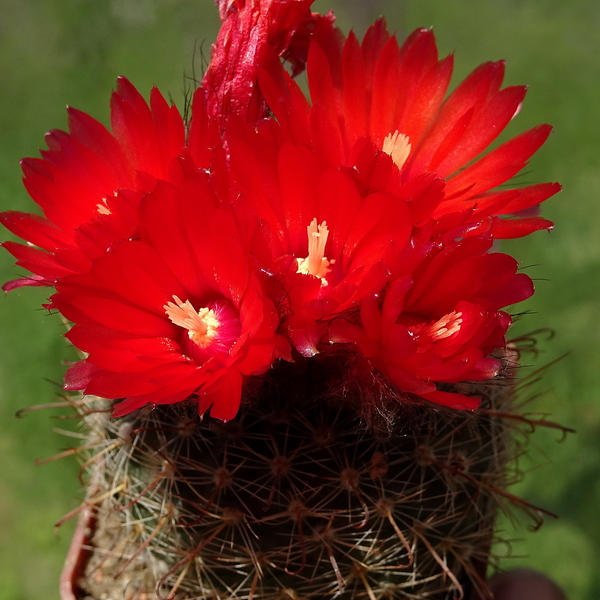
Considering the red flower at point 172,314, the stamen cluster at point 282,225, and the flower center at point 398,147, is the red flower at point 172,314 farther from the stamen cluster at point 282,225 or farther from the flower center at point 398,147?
the flower center at point 398,147

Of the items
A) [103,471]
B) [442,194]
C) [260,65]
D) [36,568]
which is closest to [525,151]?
[442,194]

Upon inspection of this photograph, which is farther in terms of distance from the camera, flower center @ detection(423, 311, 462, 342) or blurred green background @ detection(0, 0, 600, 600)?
blurred green background @ detection(0, 0, 600, 600)

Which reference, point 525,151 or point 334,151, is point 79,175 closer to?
point 334,151

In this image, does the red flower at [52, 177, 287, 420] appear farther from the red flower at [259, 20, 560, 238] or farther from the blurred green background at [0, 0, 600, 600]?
the blurred green background at [0, 0, 600, 600]

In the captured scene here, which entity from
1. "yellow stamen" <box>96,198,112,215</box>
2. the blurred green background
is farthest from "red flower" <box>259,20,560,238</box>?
the blurred green background

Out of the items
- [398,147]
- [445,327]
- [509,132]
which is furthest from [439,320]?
[509,132]

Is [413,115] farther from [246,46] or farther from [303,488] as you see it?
[303,488]
